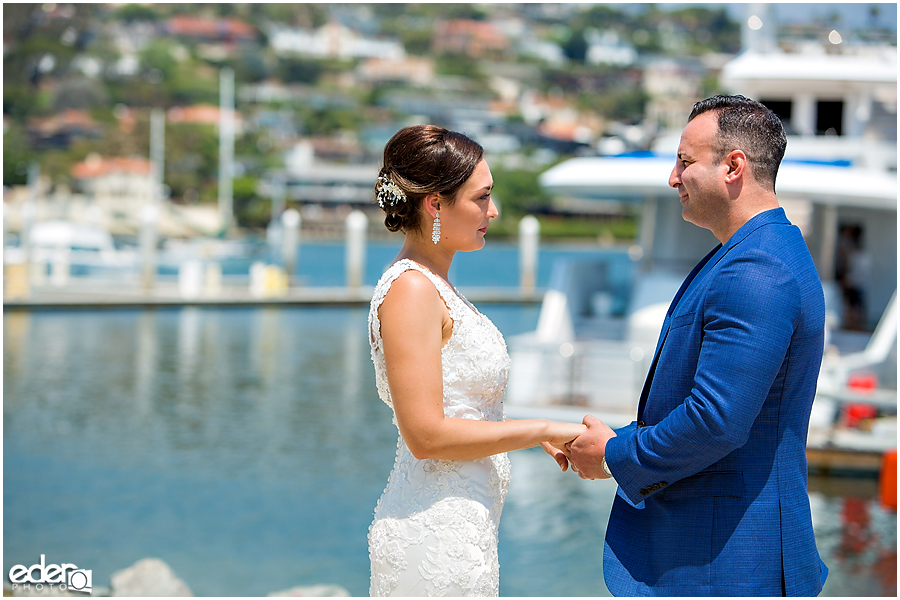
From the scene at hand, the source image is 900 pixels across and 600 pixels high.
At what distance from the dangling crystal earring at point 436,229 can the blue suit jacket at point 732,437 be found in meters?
0.56

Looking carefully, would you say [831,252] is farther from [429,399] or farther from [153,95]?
[153,95]

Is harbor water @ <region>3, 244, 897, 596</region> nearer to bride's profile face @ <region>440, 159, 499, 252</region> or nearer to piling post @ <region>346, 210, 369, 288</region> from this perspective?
bride's profile face @ <region>440, 159, 499, 252</region>

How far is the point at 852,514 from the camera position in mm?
8016

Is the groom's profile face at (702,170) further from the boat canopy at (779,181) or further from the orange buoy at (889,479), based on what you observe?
the boat canopy at (779,181)

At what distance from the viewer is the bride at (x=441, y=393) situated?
2.03 metres

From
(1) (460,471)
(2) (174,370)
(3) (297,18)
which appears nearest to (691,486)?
(1) (460,471)

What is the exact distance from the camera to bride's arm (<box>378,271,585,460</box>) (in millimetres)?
1986

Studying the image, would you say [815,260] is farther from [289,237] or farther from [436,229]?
[289,237]

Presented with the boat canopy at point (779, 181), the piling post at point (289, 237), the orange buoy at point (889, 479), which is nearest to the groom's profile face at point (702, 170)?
the orange buoy at point (889, 479)

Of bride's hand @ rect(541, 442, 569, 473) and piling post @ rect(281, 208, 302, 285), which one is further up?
piling post @ rect(281, 208, 302, 285)

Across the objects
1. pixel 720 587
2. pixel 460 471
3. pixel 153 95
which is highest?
pixel 153 95

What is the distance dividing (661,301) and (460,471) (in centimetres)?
892

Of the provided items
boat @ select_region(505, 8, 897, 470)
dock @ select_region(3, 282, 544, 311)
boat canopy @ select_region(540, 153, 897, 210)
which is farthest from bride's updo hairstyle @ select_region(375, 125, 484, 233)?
dock @ select_region(3, 282, 544, 311)

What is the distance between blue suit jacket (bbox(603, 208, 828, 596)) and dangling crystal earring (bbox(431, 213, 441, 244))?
56 cm
